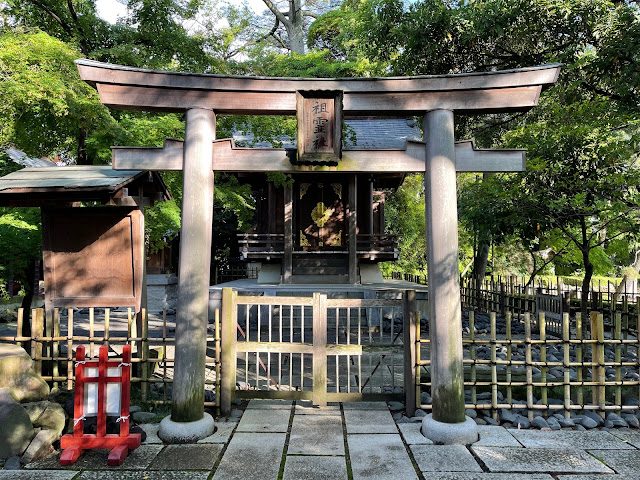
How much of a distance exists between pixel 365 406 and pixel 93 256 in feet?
13.9

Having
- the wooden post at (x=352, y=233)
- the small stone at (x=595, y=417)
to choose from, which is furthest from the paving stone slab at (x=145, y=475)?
the wooden post at (x=352, y=233)

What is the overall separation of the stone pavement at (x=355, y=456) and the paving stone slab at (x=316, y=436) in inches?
0.4

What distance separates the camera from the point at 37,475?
12.3 feet

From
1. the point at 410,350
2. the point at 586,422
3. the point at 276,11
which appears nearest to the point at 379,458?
the point at 410,350

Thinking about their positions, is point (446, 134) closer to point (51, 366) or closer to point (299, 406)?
point (299, 406)

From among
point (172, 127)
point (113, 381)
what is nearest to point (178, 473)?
point (113, 381)

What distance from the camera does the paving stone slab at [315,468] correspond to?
145 inches

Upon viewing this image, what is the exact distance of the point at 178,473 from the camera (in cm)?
377

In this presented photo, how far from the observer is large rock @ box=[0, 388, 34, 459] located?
13.1 feet

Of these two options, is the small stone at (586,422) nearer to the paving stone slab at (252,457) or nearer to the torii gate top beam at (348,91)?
the paving stone slab at (252,457)

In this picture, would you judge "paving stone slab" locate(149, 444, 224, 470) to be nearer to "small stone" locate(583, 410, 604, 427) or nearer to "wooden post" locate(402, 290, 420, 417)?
"wooden post" locate(402, 290, 420, 417)

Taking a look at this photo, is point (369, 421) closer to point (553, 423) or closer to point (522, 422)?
point (522, 422)

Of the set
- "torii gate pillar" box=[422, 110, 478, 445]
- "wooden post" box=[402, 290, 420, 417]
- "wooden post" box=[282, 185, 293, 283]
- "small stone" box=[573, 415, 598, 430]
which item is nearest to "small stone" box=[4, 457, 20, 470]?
"torii gate pillar" box=[422, 110, 478, 445]

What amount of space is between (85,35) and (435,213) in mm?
10179
